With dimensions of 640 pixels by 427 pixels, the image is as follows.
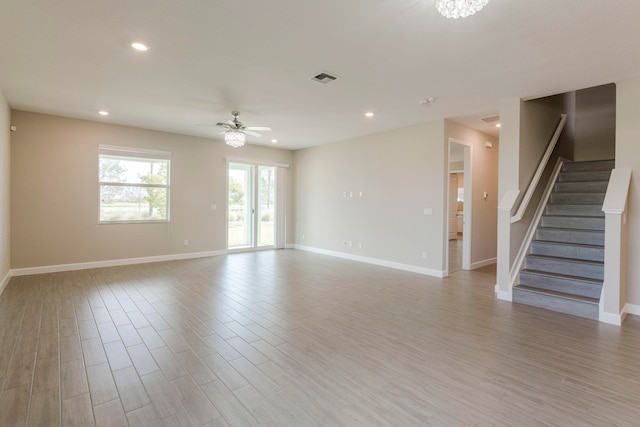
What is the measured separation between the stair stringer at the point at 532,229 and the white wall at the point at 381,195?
1.23m

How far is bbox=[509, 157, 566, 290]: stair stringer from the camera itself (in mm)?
4242

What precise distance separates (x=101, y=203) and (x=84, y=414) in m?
5.13

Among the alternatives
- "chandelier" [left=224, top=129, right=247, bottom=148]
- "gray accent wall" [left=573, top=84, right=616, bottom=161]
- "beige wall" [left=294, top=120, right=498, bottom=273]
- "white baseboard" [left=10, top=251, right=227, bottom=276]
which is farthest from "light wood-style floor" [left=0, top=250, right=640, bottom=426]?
"gray accent wall" [left=573, top=84, right=616, bottom=161]

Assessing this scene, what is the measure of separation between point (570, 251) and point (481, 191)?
2.23 metres

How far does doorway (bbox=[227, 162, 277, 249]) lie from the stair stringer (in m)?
5.84

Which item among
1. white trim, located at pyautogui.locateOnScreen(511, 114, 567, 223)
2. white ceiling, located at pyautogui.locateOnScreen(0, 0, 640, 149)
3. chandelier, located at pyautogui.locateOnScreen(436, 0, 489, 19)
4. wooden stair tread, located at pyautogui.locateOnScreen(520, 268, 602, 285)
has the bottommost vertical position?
wooden stair tread, located at pyautogui.locateOnScreen(520, 268, 602, 285)

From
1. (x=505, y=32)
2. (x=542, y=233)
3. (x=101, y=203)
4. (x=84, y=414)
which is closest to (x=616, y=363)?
(x=542, y=233)

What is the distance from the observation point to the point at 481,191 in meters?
6.24

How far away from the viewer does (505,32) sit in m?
2.62

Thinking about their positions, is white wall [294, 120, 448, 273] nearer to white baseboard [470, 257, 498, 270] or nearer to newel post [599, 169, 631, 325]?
white baseboard [470, 257, 498, 270]

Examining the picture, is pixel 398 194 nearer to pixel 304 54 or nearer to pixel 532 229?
pixel 532 229

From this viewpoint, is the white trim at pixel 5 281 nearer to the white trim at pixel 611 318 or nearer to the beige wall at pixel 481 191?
the beige wall at pixel 481 191

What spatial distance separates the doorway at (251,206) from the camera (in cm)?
781

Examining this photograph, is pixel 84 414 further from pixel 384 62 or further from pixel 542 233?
pixel 542 233
